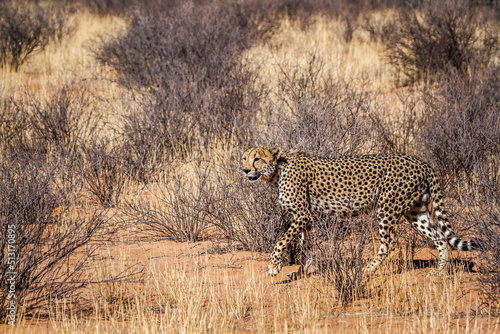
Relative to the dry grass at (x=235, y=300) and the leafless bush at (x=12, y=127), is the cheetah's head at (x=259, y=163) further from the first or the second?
the leafless bush at (x=12, y=127)

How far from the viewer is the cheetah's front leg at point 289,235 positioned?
4.33 metres

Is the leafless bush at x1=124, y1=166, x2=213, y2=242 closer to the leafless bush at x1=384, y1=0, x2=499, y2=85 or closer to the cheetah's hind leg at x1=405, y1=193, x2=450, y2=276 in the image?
the cheetah's hind leg at x1=405, y1=193, x2=450, y2=276

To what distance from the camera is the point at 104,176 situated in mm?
6574

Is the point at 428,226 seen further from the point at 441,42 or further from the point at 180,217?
the point at 441,42

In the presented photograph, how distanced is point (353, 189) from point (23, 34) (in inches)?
377

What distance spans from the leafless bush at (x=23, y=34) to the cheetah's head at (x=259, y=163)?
8.56 meters

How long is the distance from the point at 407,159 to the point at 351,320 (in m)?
1.27

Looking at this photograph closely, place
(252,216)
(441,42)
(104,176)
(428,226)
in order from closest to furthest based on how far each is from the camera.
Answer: (428,226) < (252,216) < (104,176) < (441,42)

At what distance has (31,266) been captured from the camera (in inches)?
147

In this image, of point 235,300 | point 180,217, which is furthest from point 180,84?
point 235,300

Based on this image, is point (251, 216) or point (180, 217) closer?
point (251, 216)

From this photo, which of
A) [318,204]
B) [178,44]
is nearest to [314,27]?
[178,44]

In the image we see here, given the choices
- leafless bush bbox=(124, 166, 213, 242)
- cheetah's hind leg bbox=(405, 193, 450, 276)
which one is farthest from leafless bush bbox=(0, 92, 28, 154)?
cheetah's hind leg bbox=(405, 193, 450, 276)

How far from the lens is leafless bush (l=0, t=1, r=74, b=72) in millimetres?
11859
